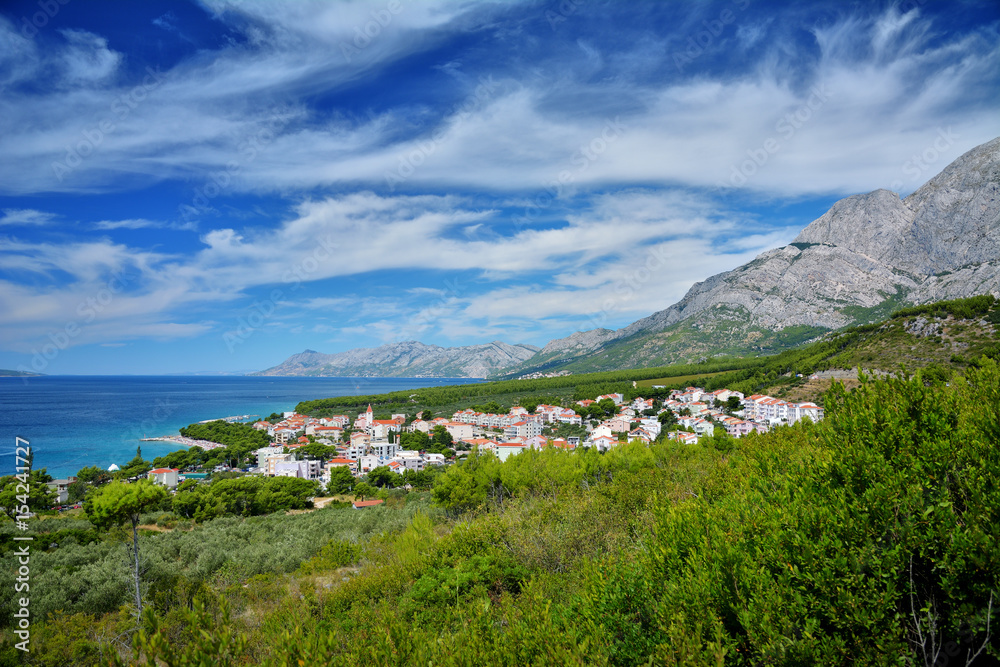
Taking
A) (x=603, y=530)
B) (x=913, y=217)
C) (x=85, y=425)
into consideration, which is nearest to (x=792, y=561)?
(x=603, y=530)

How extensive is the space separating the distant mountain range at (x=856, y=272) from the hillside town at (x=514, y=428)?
91.5 meters

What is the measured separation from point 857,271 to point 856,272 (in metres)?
0.88

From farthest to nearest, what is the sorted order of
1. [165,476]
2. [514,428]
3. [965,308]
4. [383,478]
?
[514,428]
[965,308]
[383,478]
[165,476]

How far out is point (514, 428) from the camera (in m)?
67.2

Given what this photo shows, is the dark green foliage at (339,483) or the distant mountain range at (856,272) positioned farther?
the distant mountain range at (856,272)

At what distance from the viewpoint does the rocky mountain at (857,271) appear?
5492 inches

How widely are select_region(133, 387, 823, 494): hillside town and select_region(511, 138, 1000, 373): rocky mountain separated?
9086 centimetres

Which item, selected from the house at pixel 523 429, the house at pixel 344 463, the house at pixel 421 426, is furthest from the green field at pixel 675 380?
the house at pixel 344 463

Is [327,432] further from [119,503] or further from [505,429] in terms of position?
[119,503]

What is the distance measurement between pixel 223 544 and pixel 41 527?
30.2 ft

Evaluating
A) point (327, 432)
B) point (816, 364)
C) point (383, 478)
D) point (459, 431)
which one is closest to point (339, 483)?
point (383, 478)

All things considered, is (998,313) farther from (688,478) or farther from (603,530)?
(603,530)

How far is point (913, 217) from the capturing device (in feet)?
545

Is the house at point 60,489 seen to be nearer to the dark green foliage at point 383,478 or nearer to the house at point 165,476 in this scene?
the house at point 165,476
